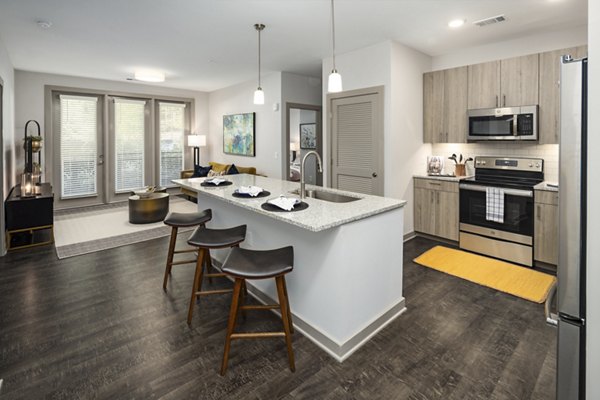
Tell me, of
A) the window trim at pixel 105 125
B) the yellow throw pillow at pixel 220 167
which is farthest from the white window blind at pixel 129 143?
the yellow throw pillow at pixel 220 167

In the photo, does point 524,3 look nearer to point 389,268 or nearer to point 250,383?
point 389,268

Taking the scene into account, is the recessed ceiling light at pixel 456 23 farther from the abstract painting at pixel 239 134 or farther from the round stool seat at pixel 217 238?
the abstract painting at pixel 239 134

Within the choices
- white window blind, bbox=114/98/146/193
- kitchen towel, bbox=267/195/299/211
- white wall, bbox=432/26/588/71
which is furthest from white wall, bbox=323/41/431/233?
white window blind, bbox=114/98/146/193

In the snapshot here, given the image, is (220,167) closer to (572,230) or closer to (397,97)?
(397,97)

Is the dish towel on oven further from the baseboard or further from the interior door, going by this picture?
the interior door

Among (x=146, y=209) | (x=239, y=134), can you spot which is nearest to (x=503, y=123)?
(x=239, y=134)

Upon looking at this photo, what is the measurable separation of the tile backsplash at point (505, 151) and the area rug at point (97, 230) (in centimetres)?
411

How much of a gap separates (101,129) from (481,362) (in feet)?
25.2

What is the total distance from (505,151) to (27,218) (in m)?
6.27

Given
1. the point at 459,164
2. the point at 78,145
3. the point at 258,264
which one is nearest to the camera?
the point at 258,264

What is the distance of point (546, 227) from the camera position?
3.45 meters

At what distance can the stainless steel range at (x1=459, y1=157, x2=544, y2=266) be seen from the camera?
143 inches

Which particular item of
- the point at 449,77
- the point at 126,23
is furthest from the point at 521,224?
the point at 126,23

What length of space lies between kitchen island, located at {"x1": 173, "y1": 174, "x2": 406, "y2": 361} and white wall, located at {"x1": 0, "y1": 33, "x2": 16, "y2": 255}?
3.22m
